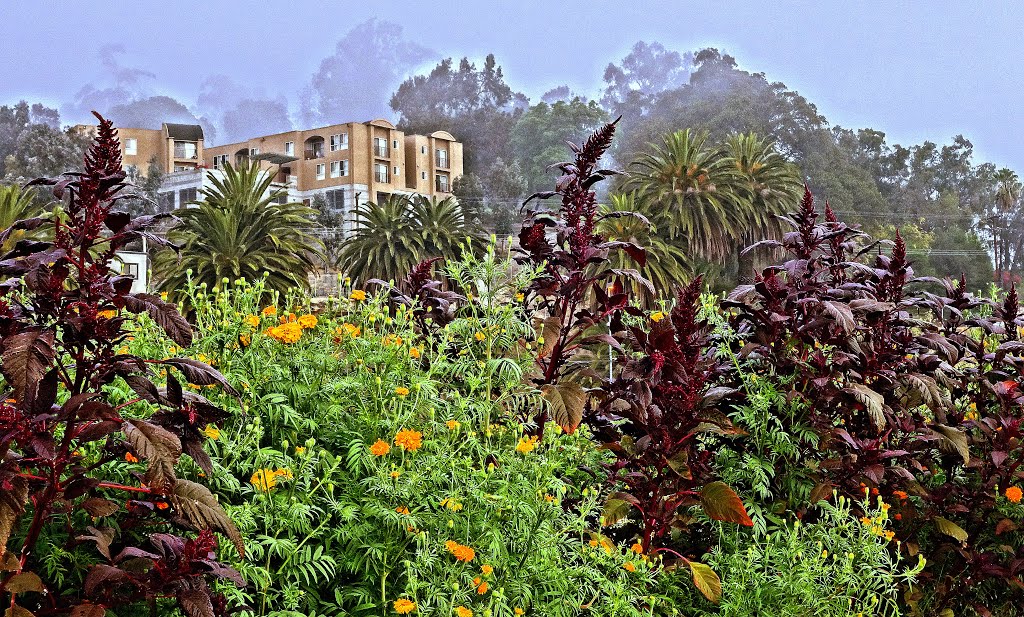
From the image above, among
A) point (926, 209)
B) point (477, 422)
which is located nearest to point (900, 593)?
point (477, 422)

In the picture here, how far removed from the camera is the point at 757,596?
2010 millimetres

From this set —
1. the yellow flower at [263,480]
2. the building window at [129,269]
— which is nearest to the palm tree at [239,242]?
the building window at [129,269]

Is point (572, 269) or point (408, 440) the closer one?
point (408, 440)

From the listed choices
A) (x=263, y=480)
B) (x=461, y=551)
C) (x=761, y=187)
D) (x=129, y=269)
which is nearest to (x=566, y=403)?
(x=461, y=551)

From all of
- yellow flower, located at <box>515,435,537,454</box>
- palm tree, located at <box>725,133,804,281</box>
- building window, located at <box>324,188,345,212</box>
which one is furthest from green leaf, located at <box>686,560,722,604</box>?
building window, located at <box>324,188,345,212</box>

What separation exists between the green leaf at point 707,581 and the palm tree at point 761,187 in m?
17.7

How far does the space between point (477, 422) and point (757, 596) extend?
2.43ft

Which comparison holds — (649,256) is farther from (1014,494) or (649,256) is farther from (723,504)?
(723,504)

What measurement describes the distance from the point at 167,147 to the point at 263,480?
50449mm

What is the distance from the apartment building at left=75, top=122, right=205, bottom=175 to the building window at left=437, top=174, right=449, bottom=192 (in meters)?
12.8

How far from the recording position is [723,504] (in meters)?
2.06

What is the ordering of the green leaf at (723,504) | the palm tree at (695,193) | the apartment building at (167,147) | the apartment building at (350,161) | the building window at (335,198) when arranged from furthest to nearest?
1. the apartment building at (167,147)
2. the building window at (335,198)
3. the apartment building at (350,161)
4. the palm tree at (695,193)
5. the green leaf at (723,504)

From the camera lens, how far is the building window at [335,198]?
4147cm

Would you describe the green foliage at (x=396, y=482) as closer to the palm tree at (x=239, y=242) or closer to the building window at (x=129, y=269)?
the building window at (x=129, y=269)
